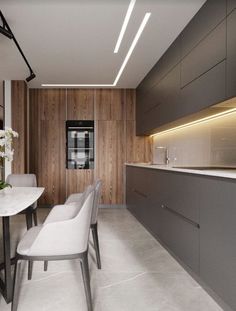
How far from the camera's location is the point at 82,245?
1767 mm

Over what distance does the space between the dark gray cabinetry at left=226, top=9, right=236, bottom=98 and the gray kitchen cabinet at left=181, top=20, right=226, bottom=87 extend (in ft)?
0.24

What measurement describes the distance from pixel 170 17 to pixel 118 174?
11.6 ft

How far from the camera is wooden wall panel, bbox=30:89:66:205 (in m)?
5.73

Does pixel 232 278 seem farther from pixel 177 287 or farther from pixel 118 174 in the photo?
pixel 118 174

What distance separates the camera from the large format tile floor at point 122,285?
76.0 inches

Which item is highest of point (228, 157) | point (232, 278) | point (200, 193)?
point (228, 157)

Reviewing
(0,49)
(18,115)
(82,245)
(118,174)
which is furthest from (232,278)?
(18,115)

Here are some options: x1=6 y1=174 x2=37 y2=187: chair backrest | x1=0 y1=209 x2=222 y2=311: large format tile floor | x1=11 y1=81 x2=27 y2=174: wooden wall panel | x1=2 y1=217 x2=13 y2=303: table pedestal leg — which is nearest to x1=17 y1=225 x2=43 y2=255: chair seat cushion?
x1=2 y1=217 x2=13 y2=303: table pedestal leg

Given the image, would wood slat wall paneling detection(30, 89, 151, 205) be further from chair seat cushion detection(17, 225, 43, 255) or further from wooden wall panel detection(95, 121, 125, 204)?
chair seat cushion detection(17, 225, 43, 255)

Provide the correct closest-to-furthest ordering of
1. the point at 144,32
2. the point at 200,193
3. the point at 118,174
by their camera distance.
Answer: the point at 200,193 < the point at 144,32 < the point at 118,174

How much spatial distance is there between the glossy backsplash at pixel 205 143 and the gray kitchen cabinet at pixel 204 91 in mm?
461

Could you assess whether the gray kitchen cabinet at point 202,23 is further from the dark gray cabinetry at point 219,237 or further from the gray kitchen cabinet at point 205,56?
the dark gray cabinetry at point 219,237

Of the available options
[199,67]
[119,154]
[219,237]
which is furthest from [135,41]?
[119,154]

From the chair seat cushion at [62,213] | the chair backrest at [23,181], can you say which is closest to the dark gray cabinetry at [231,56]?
the chair seat cushion at [62,213]
